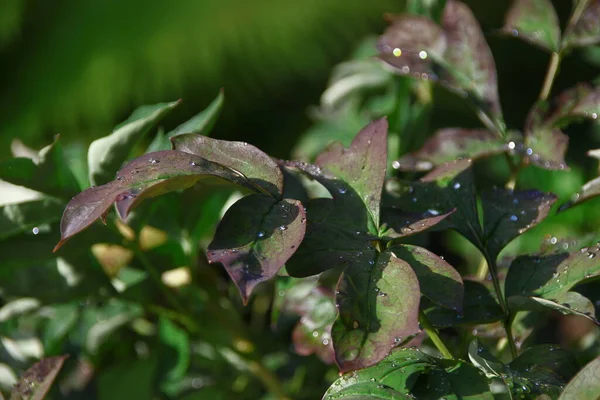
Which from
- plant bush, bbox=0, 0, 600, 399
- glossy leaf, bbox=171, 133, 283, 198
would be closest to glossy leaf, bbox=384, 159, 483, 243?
plant bush, bbox=0, 0, 600, 399

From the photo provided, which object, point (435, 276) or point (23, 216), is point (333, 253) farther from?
point (23, 216)

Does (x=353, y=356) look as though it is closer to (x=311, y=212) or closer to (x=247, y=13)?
(x=311, y=212)

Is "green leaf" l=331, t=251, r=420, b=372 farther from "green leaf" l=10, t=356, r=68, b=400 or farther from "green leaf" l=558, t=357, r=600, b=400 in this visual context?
"green leaf" l=10, t=356, r=68, b=400

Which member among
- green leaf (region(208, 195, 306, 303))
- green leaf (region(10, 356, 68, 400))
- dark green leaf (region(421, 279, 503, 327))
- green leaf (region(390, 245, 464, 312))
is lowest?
green leaf (region(10, 356, 68, 400))

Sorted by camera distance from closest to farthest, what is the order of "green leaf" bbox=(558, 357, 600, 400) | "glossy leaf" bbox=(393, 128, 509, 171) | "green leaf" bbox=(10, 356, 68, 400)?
"green leaf" bbox=(558, 357, 600, 400) → "green leaf" bbox=(10, 356, 68, 400) → "glossy leaf" bbox=(393, 128, 509, 171)

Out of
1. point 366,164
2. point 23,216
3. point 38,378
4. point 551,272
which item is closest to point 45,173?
point 23,216

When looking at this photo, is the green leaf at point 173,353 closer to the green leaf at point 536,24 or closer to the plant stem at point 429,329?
the plant stem at point 429,329
